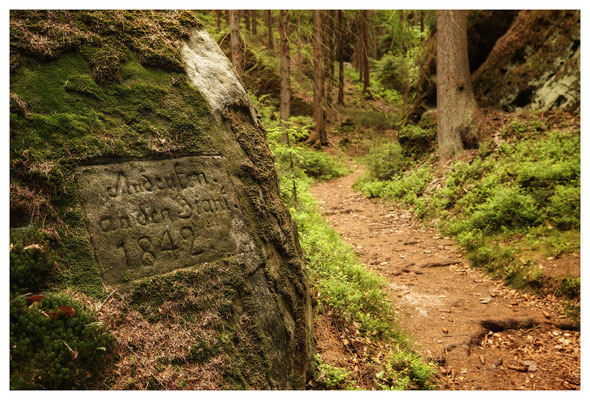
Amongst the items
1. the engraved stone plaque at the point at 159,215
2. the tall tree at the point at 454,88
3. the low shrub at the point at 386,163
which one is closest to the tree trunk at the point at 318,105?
the low shrub at the point at 386,163

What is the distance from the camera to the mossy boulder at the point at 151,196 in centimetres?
255

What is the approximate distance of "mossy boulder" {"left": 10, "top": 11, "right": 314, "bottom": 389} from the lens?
2547mm

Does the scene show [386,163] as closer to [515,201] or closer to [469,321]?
[515,201]

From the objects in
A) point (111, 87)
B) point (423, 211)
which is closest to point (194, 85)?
point (111, 87)

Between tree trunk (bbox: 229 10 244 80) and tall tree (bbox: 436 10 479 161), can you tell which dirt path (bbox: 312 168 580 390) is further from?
tree trunk (bbox: 229 10 244 80)

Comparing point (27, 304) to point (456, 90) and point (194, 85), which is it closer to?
point (194, 85)

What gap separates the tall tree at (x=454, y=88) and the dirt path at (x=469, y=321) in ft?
11.3

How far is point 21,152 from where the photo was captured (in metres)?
2.51

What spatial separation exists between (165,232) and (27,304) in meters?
1.00

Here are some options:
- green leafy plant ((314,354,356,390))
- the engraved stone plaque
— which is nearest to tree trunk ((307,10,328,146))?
the engraved stone plaque

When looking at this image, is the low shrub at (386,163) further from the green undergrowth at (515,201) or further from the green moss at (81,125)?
the green moss at (81,125)

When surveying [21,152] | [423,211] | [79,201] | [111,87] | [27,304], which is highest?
[111,87]

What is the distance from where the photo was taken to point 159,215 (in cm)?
290

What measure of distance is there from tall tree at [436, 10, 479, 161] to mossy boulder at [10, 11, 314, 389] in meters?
8.18
